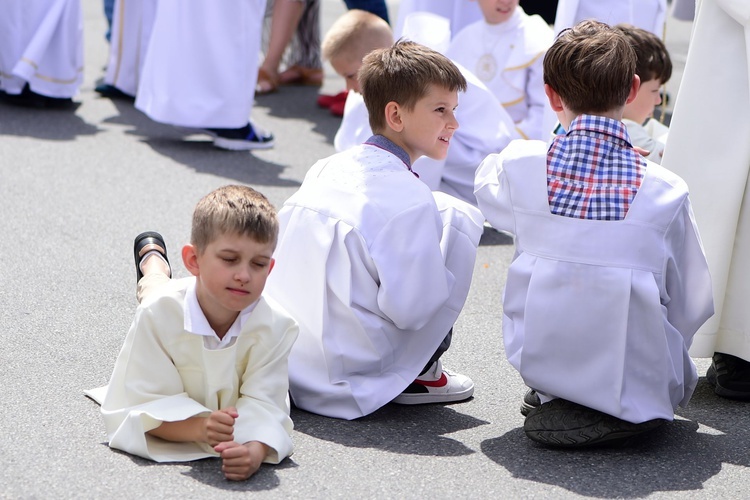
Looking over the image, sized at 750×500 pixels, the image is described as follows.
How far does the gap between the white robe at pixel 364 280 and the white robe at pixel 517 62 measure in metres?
2.12

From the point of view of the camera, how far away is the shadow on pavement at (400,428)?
2.54m

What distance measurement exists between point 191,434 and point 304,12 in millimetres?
4956

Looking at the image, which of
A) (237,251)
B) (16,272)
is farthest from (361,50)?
(237,251)

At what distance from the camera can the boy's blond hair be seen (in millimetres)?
4469

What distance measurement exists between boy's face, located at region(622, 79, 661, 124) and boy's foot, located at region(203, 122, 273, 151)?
2.20 m

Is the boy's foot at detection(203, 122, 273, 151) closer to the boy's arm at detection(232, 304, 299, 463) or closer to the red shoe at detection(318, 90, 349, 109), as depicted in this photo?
the red shoe at detection(318, 90, 349, 109)

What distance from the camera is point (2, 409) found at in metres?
2.54

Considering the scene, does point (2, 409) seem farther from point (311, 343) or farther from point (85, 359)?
point (311, 343)

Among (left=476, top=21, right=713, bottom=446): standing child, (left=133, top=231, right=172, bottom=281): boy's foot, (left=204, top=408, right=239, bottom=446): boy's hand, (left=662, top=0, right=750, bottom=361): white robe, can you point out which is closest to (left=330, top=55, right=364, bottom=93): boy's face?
(left=133, top=231, right=172, bottom=281): boy's foot

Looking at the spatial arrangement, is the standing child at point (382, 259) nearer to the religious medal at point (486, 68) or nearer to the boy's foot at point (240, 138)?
the religious medal at point (486, 68)

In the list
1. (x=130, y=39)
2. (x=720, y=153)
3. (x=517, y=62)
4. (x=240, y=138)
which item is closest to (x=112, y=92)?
(x=130, y=39)

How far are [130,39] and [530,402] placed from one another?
4.11 meters

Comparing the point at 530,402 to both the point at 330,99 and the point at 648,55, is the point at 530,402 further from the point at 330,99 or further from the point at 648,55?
the point at 330,99

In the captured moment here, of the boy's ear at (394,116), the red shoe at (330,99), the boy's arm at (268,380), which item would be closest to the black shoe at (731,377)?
the boy's ear at (394,116)
